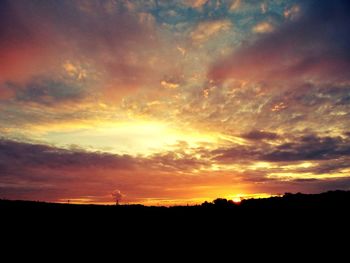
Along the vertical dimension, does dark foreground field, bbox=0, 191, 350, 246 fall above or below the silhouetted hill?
below

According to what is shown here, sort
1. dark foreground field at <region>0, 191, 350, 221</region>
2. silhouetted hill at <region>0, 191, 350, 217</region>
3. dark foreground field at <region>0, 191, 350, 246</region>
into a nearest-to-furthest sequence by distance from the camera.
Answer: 1. dark foreground field at <region>0, 191, 350, 246</region>
2. dark foreground field at <region>0, 191, 350, 221</region>
3. silhouetted hill at <region>0, 191, 350, 217</region>

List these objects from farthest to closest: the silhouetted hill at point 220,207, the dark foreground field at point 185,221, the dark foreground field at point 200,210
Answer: the silhouetted hill at point 220,207
the dark foreground field at point 200,210
the dark foreground field at point 185,221

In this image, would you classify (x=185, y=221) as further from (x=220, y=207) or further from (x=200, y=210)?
(x=220, y=207)

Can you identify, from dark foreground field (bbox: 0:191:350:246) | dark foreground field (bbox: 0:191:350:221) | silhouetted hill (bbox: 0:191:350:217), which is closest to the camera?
dark foreground field (bbox: 0:191:350:246)

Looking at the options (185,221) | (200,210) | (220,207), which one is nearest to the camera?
(185,221)

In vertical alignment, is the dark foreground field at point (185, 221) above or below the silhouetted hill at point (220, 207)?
below

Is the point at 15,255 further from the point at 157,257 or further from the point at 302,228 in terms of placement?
the point at 302,228

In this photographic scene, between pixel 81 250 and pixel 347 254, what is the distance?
11699mm

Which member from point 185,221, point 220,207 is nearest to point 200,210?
point 220,207

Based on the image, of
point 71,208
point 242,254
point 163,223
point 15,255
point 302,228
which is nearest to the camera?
point 15,255

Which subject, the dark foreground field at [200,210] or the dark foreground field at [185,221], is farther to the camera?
the dark foreground field at [200,210]

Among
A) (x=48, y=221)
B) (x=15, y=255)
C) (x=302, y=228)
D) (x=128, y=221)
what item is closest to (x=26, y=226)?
(x=48, y=221)

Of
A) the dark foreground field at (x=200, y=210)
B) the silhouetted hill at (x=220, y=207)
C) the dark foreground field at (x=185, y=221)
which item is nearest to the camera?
the dark foreground field at (x=185, y=221)

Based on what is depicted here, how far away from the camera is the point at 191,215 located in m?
18.8
